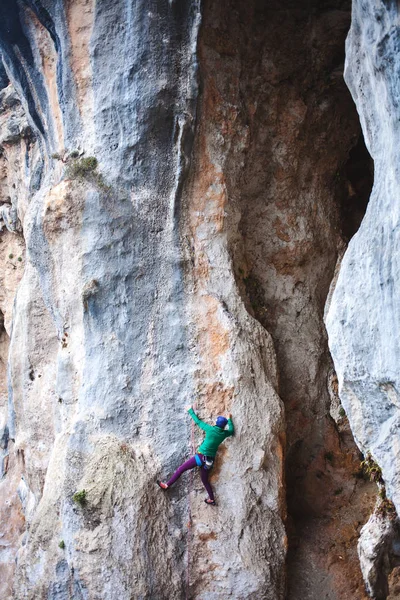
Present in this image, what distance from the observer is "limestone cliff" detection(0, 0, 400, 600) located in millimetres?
7223

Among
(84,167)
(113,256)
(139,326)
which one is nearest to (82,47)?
(84,167)

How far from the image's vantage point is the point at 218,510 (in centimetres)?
743

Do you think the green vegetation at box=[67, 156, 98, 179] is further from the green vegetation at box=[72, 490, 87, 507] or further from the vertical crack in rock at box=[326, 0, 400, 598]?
the green vegetation at box=[72, 490, 87, 507]

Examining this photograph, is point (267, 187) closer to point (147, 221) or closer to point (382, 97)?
point (147, 221)

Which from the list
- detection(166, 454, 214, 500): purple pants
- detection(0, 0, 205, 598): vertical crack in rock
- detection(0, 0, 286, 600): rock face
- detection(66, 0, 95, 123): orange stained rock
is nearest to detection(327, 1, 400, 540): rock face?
detection(0, 0, 286, 600): rock face

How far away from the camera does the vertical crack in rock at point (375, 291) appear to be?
5156mm

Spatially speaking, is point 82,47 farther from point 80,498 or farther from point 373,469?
point 373,469

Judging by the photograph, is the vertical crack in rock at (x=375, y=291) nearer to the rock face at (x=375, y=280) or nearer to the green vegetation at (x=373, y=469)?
the rock face at (x=375, y=280)

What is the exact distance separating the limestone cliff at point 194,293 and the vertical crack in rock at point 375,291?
0.05 meters

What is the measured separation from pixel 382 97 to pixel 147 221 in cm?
400

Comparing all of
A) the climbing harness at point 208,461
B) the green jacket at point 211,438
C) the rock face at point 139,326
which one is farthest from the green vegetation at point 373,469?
the climbing harness at point 208,461

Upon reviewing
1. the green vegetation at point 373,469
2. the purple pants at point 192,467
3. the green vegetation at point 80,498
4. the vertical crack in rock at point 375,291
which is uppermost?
the vertical crack in rock at point 375,291

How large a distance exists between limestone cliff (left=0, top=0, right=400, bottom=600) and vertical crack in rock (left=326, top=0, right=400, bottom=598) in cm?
5

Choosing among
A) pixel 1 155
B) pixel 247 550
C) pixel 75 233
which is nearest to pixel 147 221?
pixel 75 233
